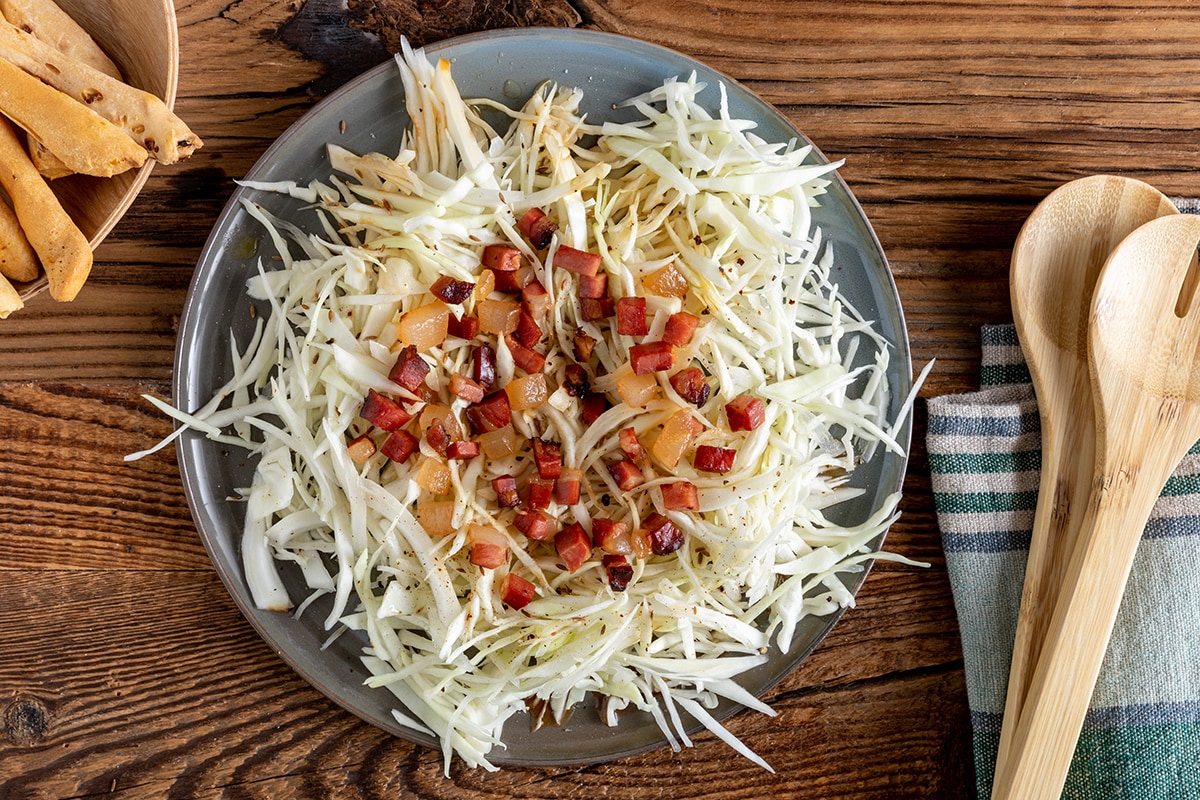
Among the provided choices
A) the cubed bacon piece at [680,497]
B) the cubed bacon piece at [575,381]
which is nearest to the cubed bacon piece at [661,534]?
the cubed bacon piece at [680,497]

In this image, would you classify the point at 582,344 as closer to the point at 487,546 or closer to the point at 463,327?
the point at 463,327

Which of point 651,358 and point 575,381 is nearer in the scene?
point 651,358

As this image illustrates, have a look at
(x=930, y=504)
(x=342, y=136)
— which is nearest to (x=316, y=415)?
(x=342, y=136)

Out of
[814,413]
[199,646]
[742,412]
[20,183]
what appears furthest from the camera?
[199,646]

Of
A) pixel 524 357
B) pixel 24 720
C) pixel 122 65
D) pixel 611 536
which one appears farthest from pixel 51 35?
pixel 24 720

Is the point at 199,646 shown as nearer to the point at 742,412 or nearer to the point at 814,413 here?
the point at 742,412
